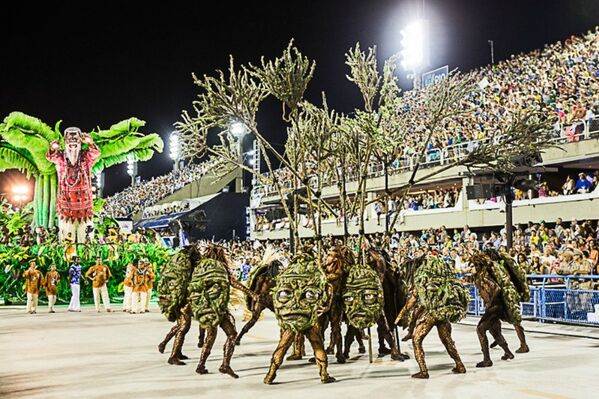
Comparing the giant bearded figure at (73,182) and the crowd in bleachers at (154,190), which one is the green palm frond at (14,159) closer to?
the giant bearded figure at (73,182)

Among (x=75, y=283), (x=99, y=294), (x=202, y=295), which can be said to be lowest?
(x=99, y=294)

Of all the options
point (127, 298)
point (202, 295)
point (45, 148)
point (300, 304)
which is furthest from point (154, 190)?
point (300, 304)

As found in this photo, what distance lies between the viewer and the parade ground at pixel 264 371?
7746 mm

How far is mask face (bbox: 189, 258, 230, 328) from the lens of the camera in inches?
345

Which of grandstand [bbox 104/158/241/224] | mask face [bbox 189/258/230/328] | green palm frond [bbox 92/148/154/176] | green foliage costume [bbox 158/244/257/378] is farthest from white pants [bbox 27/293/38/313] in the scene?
grandstand [bbox 104/158/241/224]

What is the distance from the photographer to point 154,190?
6231cm

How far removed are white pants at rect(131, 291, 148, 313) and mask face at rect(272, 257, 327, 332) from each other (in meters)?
12.7

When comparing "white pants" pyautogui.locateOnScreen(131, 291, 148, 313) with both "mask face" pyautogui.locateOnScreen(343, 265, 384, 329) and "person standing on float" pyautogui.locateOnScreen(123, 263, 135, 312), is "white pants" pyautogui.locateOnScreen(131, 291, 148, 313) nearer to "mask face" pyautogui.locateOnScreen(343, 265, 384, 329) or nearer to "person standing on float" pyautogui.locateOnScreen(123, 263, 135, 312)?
"person standing on float" pyautogui.locateOnScreen(123, 263, 135, 312)

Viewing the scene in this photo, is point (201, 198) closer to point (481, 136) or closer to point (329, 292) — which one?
point (481, 136)

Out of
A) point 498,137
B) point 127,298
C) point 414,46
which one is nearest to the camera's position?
point 498,137

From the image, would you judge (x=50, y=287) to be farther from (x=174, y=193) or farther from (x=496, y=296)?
(x=174, y=193)

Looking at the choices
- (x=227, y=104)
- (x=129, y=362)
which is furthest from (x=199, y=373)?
(x=227, y=104)

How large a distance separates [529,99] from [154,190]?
143 feet

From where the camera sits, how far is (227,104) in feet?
36.2
